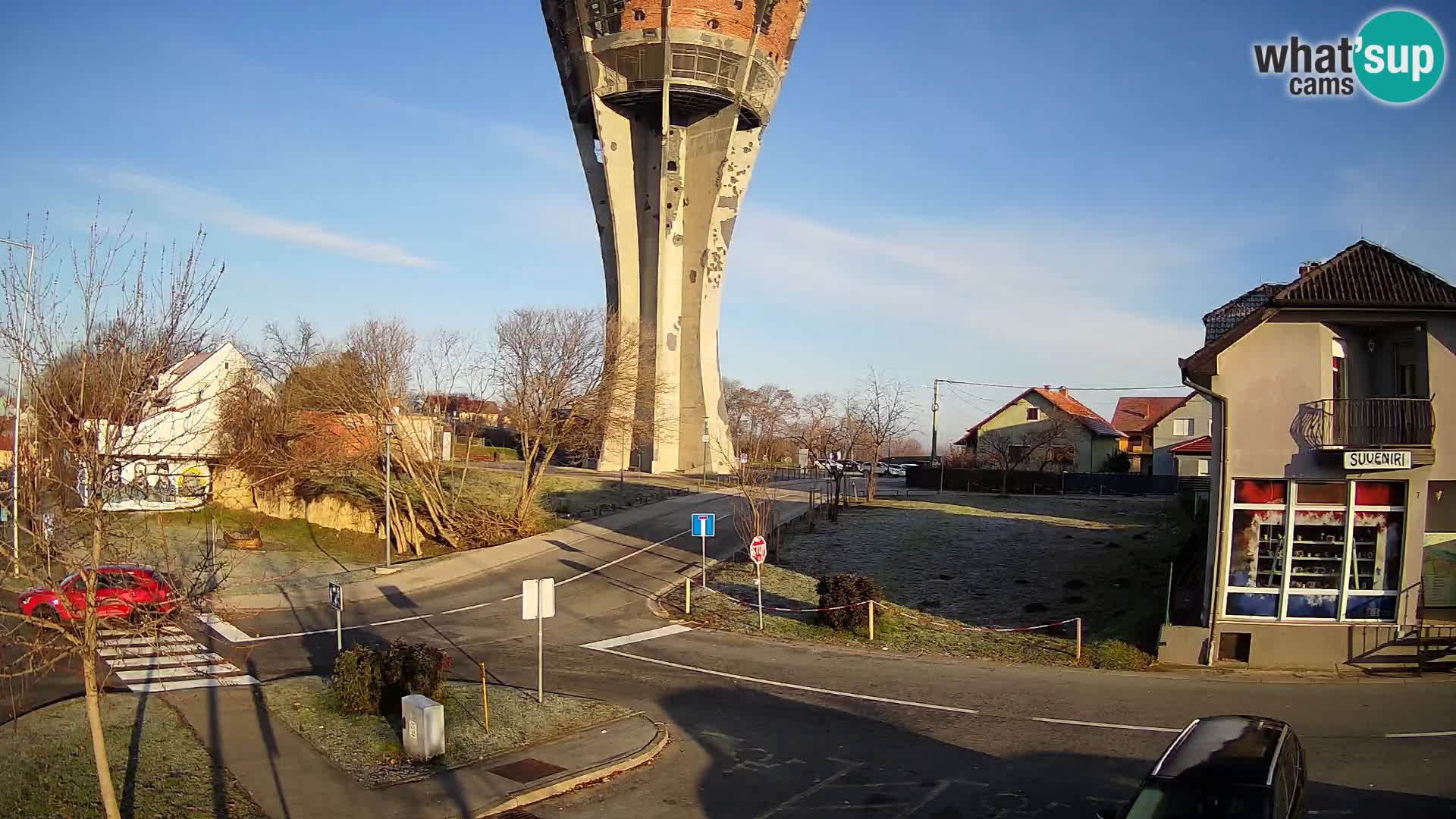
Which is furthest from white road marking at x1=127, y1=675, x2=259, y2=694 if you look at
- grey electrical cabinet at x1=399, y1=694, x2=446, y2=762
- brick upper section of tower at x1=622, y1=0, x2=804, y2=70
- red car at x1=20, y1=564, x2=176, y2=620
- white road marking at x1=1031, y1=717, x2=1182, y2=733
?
brick upper section of tower at x1=622, y1=0, x2=804, y2=70

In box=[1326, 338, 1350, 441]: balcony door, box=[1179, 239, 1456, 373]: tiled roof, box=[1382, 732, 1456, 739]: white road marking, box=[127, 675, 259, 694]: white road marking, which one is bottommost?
box=[127, 675, 259, 694]: white road marking

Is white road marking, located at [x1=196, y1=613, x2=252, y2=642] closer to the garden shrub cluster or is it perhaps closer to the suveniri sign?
the garden shrub cluster

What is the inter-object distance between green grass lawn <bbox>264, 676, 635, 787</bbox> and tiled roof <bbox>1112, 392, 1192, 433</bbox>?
80.0 m

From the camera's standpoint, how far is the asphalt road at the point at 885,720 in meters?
11.2

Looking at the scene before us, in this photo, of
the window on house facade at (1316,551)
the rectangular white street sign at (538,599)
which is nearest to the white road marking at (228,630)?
the rectangular white street sign at (538,599)

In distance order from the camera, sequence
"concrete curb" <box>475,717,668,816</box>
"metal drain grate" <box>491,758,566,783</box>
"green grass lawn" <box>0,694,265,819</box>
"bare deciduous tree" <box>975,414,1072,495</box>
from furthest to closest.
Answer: "bare deciduous tree" <box>975,414,1072,495</box>
"metal drain grate" <box>491,758,566,783</box>
"concrete curb" <box>475,717,668,816</box>
"green grass lawn" <box>0,694,265,819</box>

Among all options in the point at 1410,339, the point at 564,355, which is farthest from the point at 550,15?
the point at 1410,339

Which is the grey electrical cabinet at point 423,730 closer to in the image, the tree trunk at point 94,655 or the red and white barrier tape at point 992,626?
the tree trunk at point 94,655

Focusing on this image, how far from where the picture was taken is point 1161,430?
232ft

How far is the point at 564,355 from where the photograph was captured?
3875 centimetres

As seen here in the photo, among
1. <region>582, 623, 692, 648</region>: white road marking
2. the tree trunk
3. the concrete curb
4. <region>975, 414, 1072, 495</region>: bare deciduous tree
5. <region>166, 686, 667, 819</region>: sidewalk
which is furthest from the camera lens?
<region>975, 414, 1072, 495</region>: bare deciduous tree

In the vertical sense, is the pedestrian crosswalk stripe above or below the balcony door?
below

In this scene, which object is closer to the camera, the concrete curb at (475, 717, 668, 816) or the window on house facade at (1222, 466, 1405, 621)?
the concrete curb at (475, 717, 668, 816)

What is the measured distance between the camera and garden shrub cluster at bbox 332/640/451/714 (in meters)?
14.6
